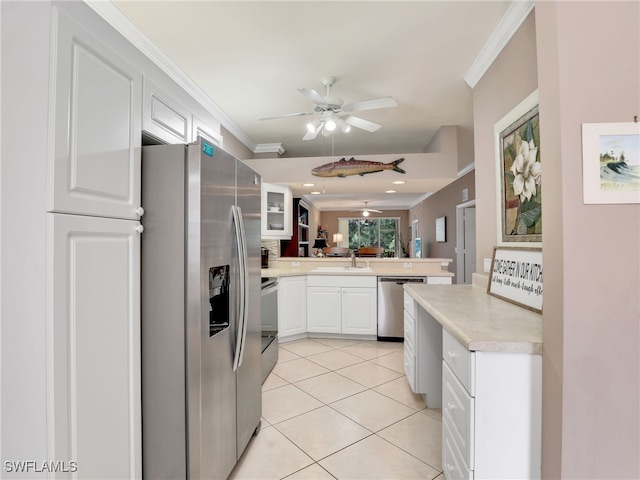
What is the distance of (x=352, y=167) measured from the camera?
13.2ft

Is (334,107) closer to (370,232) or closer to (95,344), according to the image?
(95,344)

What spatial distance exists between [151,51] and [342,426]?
299 cm

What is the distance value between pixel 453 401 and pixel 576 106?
1.26 m

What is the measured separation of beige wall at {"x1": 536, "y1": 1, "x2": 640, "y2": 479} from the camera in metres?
0.99

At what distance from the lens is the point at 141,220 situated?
4.51 feet

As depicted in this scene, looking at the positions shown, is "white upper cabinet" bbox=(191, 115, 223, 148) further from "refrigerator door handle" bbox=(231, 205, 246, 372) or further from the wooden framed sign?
the wooden framed sign

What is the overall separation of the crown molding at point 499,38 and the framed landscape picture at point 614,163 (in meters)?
1.27

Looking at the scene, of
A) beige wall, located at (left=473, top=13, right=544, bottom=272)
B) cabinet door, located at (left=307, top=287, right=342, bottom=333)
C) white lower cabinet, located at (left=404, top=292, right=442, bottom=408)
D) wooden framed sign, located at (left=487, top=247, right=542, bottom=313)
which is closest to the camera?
wooden framed sign, located at (left=487, top=247, right=542, bottom=313)

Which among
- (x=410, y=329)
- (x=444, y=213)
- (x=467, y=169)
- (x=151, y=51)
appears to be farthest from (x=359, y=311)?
(x=444, y=213)

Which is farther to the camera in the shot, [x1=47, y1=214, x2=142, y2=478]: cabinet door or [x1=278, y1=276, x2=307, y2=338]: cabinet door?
[x1=278, y1=276, x2=307, y2=338]: cabinet door

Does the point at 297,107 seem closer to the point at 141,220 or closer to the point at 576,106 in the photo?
the point at 141,220

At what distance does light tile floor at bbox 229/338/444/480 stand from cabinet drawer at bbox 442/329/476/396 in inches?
29.0

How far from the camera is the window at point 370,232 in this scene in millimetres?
11625

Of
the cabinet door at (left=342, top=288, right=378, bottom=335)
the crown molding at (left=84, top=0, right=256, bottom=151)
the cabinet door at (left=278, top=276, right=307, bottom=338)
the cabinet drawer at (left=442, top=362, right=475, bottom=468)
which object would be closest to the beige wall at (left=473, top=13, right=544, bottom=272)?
the cabinet drawer at (left=442, top=362, right=475, bottom=468)
